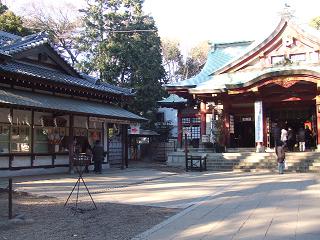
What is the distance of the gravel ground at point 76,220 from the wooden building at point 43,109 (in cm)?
670

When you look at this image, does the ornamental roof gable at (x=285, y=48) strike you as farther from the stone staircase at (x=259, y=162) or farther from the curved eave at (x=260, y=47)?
the stone staircase at (x=259, y=162)

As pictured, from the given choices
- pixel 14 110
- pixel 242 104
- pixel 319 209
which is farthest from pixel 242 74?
pixel 319 209

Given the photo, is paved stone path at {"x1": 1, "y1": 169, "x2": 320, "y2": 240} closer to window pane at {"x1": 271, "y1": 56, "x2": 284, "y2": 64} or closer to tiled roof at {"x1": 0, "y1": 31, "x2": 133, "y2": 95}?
tiled roof at {"x1": 0, "y1": 31, "x2": 133, "y2": 95}

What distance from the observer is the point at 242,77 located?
87.4 ft

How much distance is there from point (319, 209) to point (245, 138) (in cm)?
2146

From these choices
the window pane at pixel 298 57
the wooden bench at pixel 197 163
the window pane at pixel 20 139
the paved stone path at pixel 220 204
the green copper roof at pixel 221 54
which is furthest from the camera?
the green copper roof at pixel 221 54

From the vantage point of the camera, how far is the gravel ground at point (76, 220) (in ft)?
23.0

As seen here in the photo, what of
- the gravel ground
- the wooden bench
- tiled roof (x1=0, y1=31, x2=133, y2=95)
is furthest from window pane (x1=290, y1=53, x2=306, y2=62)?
the gravel ground

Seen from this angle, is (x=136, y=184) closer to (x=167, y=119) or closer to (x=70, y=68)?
(x=70, y=68)

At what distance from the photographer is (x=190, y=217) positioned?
818cm

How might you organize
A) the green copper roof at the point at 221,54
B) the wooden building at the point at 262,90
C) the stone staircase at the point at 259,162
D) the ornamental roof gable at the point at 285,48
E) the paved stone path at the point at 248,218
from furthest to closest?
the green copper roof at the point at 221,54
the ornamental roof gable at the point at 285,48
the wooden building at the point at 262,90
the stone staircase at the point at 259,162
the paved stone path at the point at 248,218

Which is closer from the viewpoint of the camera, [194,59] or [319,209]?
[319,209]

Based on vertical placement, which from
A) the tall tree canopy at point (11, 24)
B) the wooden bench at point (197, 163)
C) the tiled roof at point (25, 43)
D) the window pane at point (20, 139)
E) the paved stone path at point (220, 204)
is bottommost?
the paved stone path at point (220, 204)

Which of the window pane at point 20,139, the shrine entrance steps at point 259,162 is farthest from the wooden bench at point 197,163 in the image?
the window pane at point 20,139
